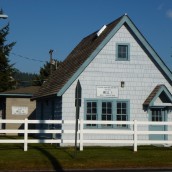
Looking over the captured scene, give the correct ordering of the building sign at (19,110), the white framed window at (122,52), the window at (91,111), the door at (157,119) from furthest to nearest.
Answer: the building sign at (19,110), the door at (157,119), the white framed window at (122,52), the window at (91,111)

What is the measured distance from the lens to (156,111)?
27.3 meters

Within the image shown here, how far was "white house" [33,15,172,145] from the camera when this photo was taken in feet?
85.6

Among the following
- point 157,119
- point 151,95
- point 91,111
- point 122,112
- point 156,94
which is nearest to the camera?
point 91,111

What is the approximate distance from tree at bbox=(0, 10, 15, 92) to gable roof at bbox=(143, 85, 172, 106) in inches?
1553

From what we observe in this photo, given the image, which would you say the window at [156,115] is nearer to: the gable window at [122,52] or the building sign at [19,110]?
the gable window at [122,52]

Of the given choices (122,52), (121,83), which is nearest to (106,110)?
(121,83)

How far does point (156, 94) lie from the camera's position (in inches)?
1038

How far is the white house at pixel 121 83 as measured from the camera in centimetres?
2608

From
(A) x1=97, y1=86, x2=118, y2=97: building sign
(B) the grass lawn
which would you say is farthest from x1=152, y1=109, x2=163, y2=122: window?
(B) the grass lawn

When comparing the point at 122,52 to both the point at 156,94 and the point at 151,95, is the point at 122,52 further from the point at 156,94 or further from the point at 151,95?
the point at 156,94

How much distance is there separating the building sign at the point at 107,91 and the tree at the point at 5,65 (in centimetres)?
3879

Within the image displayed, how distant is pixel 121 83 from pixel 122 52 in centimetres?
182

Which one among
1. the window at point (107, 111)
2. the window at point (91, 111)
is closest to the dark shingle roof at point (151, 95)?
the window at point (107, 111)

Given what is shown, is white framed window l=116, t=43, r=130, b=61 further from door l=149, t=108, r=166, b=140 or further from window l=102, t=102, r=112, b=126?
door l=149, t=108, r=166, b=140
